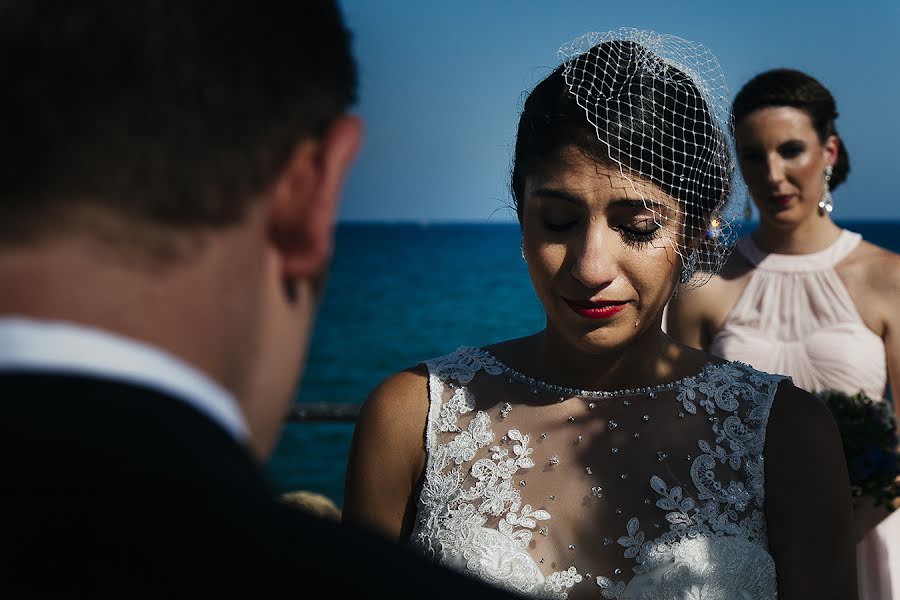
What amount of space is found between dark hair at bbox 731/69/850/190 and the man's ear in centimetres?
441

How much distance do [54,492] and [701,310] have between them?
4.77 meters

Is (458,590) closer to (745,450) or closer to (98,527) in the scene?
(98,527)

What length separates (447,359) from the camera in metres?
3.47

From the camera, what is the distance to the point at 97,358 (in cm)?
85

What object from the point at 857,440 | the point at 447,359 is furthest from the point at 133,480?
the point at 857,440

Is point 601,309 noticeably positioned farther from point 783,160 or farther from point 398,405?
point 783,160

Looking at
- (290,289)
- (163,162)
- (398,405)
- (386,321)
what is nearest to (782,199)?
(398,405)

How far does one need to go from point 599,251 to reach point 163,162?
2.18m

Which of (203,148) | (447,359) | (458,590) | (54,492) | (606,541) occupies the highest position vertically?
(203,148)

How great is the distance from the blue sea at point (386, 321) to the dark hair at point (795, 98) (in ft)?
4.49

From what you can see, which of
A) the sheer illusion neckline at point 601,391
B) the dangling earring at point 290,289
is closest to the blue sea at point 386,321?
the sheer illusion neckline at point 601,391

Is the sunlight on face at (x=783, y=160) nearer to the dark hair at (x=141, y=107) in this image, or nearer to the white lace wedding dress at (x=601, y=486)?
the white lace wedding dress at (x=601, y=486)

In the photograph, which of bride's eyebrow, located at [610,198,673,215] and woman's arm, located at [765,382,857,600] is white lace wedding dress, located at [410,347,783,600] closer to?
woman's arm, located at [765,382,857,600]

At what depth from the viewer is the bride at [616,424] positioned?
2934 millimetres
